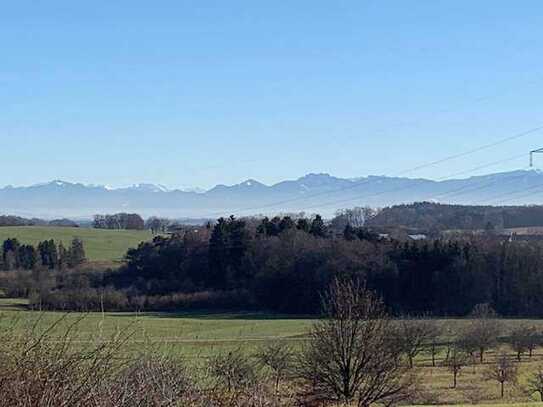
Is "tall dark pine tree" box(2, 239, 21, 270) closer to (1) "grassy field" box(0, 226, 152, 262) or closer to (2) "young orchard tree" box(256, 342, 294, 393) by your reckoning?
(1) "grassy field" box(0, 226, 152, 262)

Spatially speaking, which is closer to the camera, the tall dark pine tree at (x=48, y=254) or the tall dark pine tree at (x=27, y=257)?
the tall dark pine tree at (x=27, y=257)

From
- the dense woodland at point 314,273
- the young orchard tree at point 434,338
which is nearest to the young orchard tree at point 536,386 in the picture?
the young orchard tree at point 434,338

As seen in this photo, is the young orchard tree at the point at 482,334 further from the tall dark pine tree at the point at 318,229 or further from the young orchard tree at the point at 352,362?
the tall dark pine tree at the point at 318,229

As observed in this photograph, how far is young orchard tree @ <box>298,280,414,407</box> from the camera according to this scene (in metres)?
19.0

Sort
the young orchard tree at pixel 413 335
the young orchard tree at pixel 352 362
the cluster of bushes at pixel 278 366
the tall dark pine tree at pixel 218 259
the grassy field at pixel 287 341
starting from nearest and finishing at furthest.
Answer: the cluster of bushes at pixel 278 366, the young orchard tree at pixel 352 362, the grassy field at pixel 287 341, the young orchard tree at pixel 413 335, the tall dark pine tree at pixel 218 259

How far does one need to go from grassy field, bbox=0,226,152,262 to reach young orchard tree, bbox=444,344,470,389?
115ft

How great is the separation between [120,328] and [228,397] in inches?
41.8

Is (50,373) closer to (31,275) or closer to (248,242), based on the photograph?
(31,275)

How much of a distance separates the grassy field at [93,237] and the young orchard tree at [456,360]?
35175mm

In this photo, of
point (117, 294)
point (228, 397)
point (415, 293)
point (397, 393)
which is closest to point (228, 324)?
point (117, 294)

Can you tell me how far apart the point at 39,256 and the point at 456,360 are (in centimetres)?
3712

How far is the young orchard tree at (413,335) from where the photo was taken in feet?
98.8

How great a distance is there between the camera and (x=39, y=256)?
5903 cm

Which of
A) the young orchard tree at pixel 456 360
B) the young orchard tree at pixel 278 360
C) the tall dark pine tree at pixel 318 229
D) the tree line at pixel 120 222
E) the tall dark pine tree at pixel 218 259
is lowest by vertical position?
the young orchard tree at pixel 456 360
